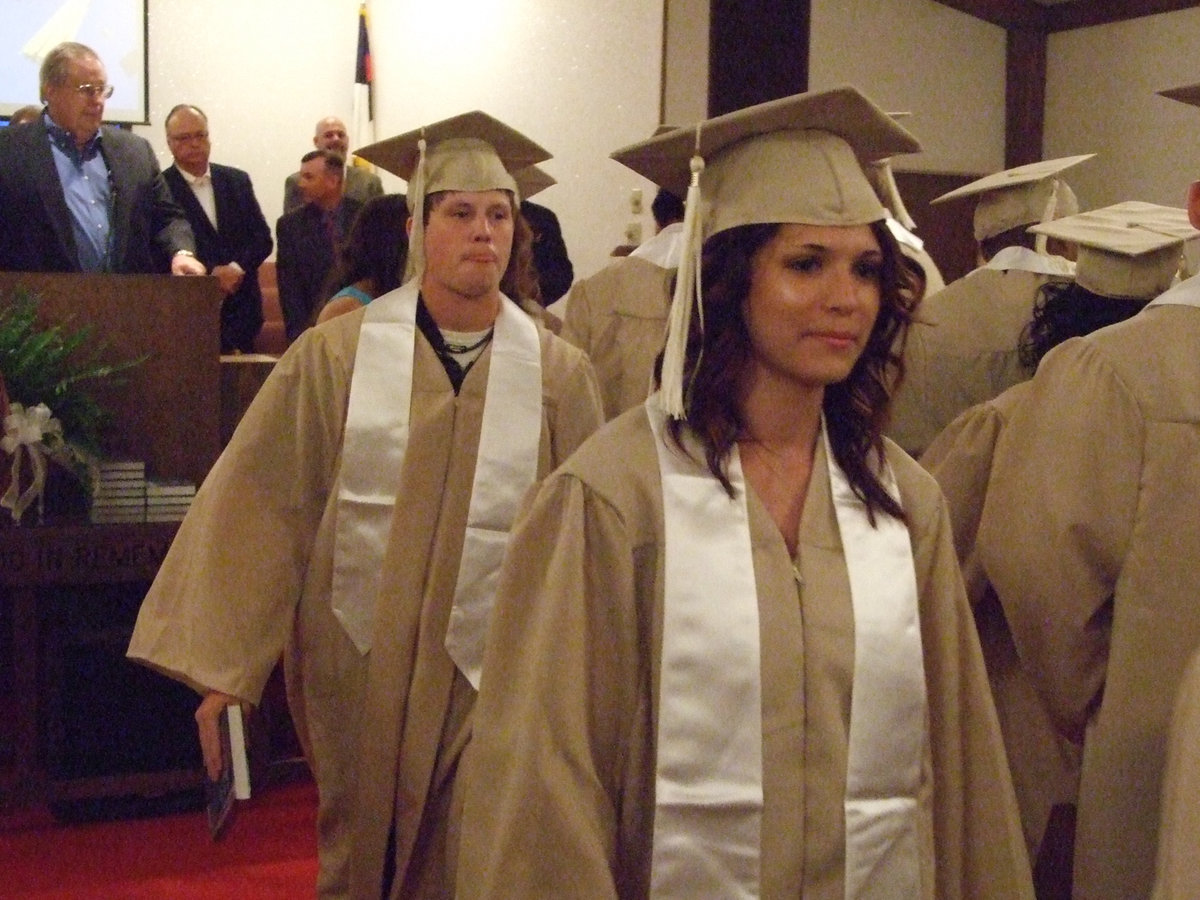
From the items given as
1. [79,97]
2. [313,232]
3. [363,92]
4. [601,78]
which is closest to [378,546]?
[79,97]

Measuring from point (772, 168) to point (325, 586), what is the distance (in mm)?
1409

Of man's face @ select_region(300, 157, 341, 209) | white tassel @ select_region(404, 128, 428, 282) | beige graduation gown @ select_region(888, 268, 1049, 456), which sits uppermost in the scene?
man's face @ select_region(300, 157, 341, 209)

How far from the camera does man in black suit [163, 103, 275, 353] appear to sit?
7219mm

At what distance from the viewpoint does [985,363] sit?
3.80m

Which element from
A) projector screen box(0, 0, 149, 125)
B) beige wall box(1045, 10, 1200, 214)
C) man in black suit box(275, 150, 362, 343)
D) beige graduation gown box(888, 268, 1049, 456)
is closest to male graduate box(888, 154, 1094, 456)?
beige graduation gown box(888, 268, 1049, 456)

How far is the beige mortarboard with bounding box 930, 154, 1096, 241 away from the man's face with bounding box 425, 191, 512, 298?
143 centimetres

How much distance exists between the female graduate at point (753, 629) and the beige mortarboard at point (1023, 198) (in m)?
2.11

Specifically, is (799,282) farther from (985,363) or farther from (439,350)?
(985,363)

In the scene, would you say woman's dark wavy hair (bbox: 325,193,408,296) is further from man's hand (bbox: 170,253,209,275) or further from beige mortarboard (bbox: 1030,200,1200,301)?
beige mortarboard (bbox: 1030,200,1200,301)

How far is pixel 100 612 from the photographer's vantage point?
A: 443 centimetres

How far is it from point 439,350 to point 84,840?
81.2 inches

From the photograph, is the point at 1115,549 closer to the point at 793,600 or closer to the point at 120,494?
the point at 793,600

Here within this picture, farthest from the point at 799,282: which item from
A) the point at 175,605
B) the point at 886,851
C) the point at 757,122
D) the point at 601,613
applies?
the point at 175,605

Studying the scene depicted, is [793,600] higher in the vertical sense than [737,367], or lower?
lower
